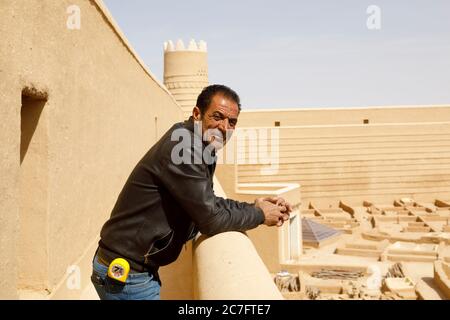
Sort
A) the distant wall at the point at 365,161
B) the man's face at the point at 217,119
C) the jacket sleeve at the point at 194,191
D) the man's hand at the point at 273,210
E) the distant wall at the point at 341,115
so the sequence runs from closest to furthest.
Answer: the jacket sleeve at the point at 194,191, the man's face at the point at 217,119, the man's hand at the point at 273,210, the distant wall at the point at 365,161, the distant wall at the point at 341,115

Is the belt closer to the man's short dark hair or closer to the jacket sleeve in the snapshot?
the jacket sleeve

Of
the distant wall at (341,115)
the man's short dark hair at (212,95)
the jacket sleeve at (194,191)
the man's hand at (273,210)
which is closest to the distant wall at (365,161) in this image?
the distant wall at (341,115)

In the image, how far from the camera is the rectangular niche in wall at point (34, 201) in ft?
7.91

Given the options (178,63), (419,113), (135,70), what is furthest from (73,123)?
(419,113)

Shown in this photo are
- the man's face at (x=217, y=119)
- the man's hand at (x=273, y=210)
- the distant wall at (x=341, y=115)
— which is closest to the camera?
the man's face at (x=217, y=119)

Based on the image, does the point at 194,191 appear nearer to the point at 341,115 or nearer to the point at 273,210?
the point at 273,210

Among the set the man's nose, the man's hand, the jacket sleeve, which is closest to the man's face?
the man's nose

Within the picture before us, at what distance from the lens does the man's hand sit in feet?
8.61

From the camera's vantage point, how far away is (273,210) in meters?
2.65

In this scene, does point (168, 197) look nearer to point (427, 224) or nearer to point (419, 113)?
point (427, 224)

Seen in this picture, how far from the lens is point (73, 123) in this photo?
2.96 meters

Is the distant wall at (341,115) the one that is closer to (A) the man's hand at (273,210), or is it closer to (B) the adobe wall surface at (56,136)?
(B) the adobe wall surface at (56,136)

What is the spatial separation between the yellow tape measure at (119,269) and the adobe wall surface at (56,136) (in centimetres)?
36

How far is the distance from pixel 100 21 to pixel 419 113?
27321 millimetres
